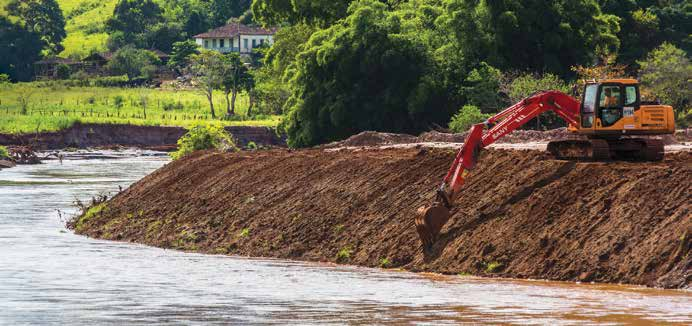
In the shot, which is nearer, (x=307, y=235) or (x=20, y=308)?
(x=20, y=308)

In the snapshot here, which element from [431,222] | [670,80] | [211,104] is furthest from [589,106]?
[211,104]

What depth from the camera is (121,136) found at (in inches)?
5276

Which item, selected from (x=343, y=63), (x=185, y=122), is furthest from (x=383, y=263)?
(x=185, y=122)

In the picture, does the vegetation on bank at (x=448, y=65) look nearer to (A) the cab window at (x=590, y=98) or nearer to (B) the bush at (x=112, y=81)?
(A) the cab window at (x=590, y=98)

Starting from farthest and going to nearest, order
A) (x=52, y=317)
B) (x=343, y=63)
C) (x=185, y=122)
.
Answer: (x=185, y=122) → (x=343, y=63) → (x=52, y=317)

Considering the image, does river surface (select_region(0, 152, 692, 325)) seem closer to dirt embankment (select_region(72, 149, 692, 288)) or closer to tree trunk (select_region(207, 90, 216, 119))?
dirt embankment (select_region(72, 149, 692, 288))

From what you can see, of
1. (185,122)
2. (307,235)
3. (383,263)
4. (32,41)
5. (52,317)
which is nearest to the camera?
(52,317)

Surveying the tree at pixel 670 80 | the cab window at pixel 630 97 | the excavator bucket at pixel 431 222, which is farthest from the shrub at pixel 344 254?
the tree at pixel 670 80

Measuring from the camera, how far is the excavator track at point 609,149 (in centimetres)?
3688

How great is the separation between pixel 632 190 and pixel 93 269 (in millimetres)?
14167

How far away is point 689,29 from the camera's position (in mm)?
97000

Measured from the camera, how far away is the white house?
191625mm

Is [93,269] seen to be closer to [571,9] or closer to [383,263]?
[383,263]

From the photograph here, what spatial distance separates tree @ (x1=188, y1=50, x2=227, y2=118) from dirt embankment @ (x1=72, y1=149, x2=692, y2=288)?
97.9 m
